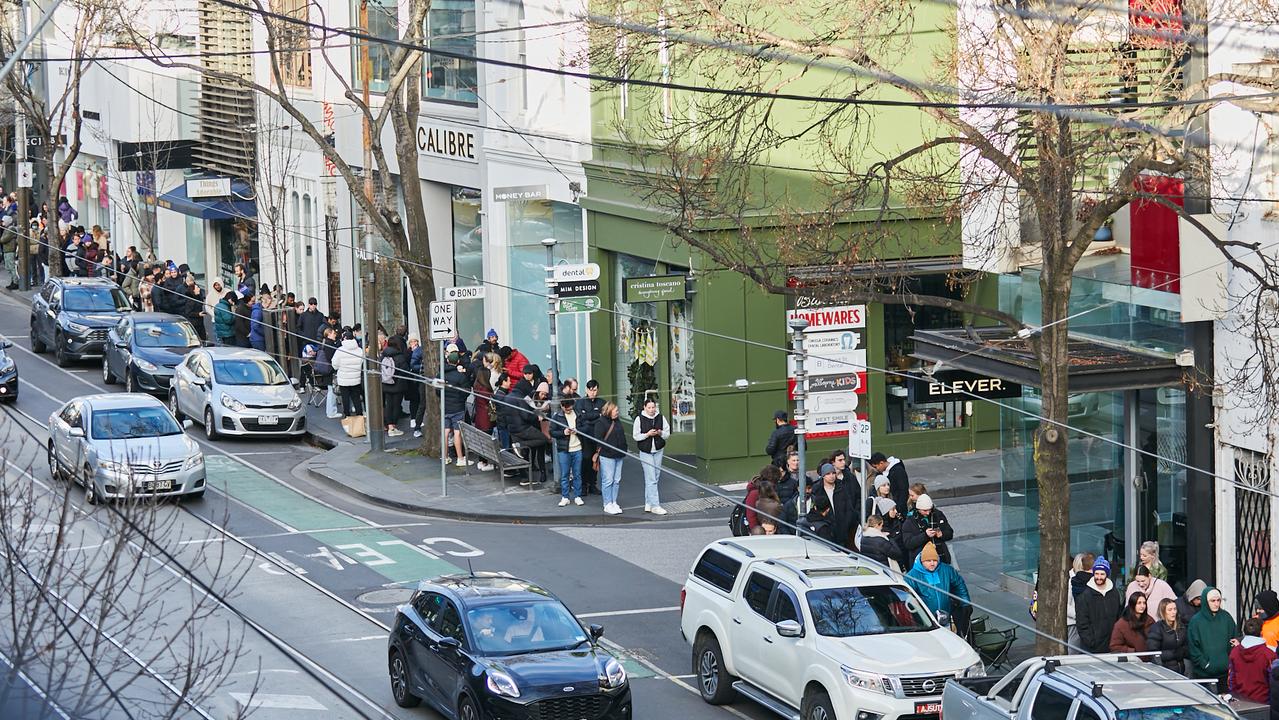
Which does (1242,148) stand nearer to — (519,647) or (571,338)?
(519,647)

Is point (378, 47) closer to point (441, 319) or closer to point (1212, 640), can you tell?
point (441, 319)

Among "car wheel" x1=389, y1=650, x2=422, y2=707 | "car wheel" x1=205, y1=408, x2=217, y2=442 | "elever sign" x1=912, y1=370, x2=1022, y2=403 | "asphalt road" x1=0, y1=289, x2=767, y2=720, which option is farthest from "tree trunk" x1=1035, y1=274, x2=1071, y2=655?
"car wheel" x1=205, y1=408, x2=217, y2=442

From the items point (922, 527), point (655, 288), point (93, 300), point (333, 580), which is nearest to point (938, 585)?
point (922, 527)

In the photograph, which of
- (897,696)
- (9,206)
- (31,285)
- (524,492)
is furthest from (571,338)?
(9,206)

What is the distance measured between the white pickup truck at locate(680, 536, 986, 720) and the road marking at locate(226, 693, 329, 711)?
3888mm

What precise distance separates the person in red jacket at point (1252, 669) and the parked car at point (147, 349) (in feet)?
74.2

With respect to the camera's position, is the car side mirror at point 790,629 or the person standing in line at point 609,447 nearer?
the car side mirror at point 790,629

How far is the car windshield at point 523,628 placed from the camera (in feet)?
56.0

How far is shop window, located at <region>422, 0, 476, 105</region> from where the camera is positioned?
3581 centimetres

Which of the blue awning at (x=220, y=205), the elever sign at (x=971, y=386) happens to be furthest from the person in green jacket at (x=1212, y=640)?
the blue awning at (x=220, y=205)

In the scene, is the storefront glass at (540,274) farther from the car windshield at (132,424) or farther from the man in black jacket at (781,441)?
the man in black jacket at (781,441)

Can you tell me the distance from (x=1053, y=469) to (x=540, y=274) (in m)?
18.0

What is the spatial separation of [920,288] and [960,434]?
2736mm

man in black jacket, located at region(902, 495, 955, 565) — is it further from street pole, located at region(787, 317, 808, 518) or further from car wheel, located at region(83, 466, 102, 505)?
car wheel, located at region(83, 466, 102, 505)
